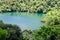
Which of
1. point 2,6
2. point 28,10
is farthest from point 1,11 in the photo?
point 28,10

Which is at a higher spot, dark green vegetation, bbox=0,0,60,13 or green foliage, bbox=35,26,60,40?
green foliage, bbox=35,26,60,40

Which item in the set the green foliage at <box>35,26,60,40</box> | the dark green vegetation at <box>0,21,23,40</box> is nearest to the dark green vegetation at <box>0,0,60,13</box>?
the green foliage at <box>35,26,60,40</box>

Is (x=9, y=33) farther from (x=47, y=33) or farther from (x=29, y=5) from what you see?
(x=29, y=5)

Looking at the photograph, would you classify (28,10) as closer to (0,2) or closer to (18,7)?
(18,7)

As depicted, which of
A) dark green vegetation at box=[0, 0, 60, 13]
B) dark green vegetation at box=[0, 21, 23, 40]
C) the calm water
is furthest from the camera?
dark green vegetation at box=[0, 0, 60, 13]

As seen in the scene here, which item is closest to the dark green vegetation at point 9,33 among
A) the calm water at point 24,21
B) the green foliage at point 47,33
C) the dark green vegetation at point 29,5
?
the green foliage at point 47,33

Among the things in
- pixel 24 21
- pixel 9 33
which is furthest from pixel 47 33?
pixel 24 21

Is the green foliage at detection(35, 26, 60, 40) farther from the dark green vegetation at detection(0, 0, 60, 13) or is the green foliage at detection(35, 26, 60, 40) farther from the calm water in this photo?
the dark green vegetation at detection(0, 0, 60, 13)

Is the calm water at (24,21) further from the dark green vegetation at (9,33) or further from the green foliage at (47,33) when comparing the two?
the dark green vegetation at (9,33)
